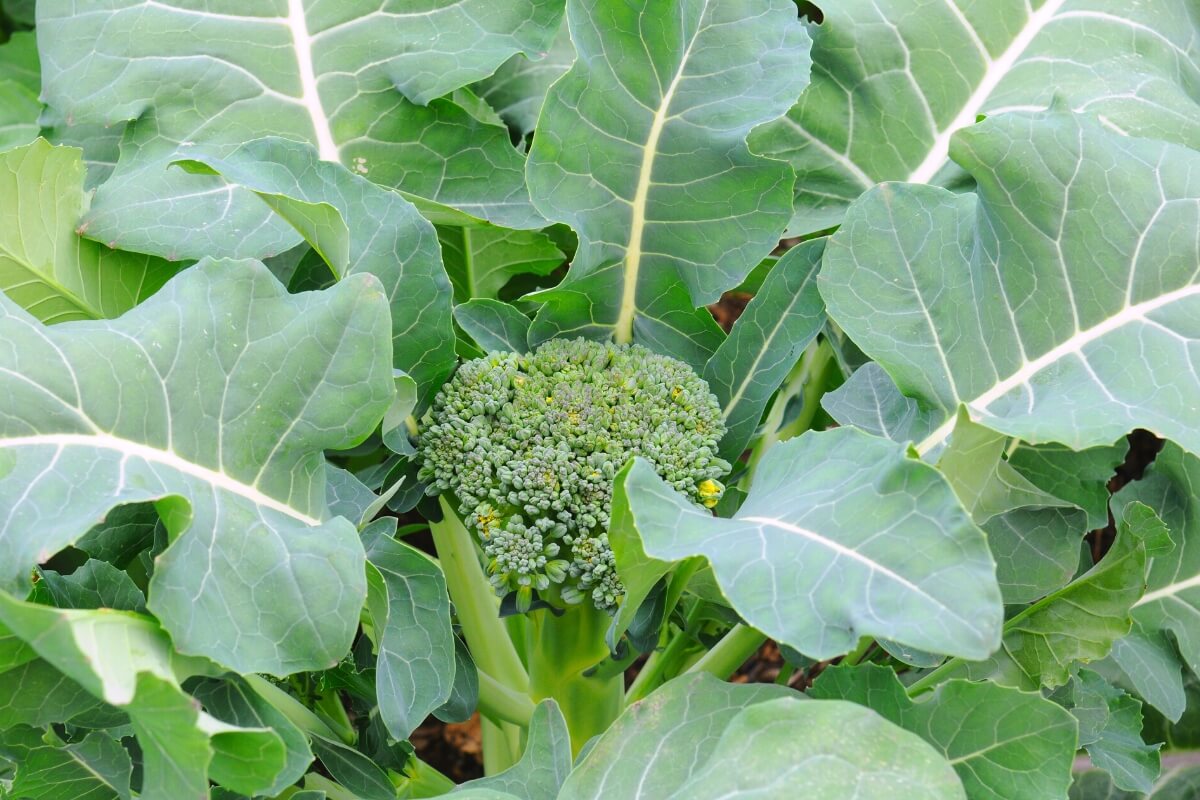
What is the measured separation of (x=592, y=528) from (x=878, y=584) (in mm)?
260

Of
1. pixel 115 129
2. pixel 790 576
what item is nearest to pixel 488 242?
pixel 115 129

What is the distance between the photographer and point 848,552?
559 millimetres

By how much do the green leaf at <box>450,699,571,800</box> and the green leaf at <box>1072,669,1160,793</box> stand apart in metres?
0.39

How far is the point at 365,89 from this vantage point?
938 millimetres

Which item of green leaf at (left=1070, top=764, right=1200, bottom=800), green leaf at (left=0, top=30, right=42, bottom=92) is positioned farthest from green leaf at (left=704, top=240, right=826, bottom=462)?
green leaf at (left=0, top=30, right=42, bottom=92)

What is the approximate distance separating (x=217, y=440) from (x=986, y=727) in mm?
505

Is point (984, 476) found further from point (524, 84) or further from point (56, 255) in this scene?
point (56, 255)

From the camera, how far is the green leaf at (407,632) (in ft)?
2.25

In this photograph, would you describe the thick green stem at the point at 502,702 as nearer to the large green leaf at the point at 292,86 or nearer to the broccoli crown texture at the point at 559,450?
the broccoli crown texture at the point at 559,450

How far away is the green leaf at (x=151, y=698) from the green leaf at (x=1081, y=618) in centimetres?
51

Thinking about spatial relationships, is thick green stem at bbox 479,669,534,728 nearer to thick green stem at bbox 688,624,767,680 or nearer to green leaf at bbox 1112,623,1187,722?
thick green stem at bbox 688,624,767,680

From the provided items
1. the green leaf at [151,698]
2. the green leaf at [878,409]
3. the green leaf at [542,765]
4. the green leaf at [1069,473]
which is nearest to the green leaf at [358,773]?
the green leaf at [542,765]

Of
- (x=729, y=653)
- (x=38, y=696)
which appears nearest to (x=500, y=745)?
(x=729, y=653)

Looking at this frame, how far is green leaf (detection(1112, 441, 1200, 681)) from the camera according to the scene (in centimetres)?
87
